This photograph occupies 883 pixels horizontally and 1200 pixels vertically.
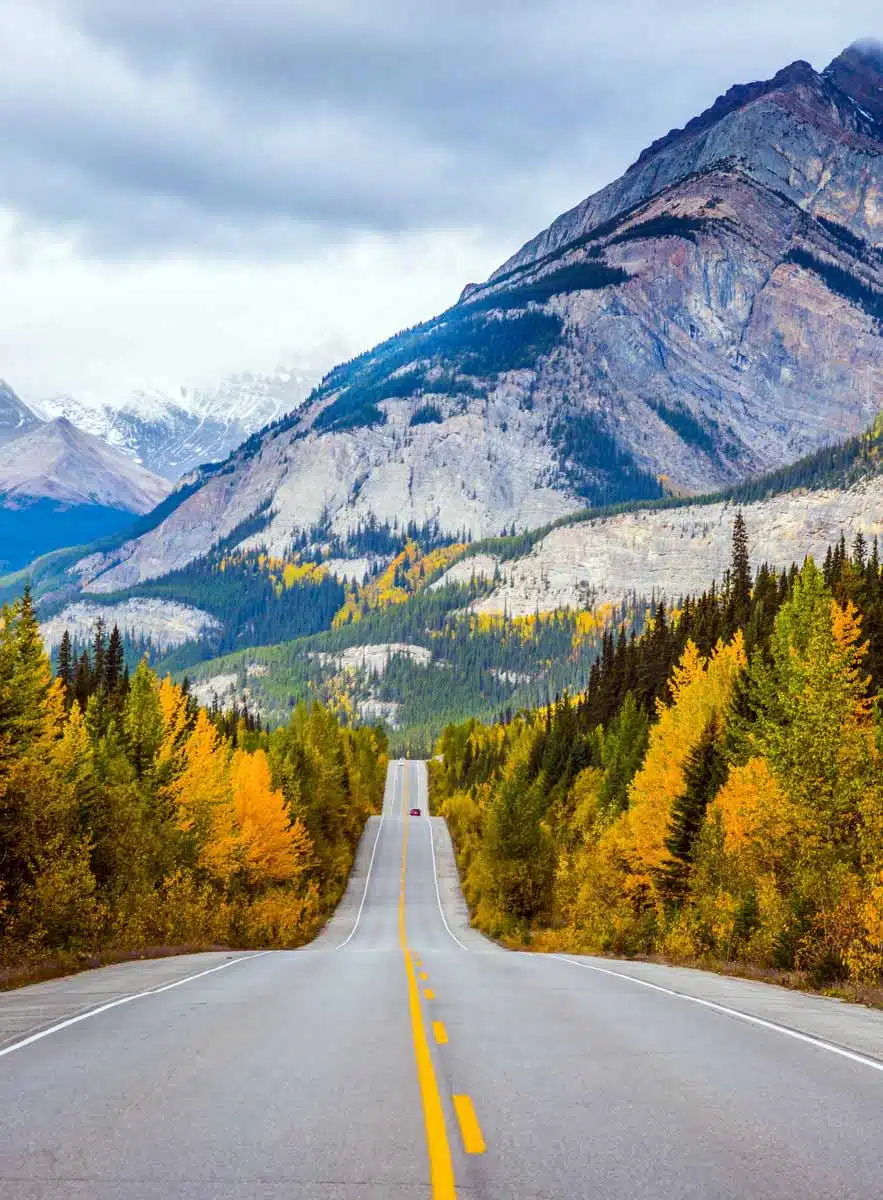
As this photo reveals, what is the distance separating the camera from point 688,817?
43969mm

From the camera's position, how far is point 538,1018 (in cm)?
1675

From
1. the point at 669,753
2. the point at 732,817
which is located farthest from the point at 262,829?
the point at 732,817

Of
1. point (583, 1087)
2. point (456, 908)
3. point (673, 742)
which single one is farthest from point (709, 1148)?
point (456, 908)

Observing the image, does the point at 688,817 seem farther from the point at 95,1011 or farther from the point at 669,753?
the point at 95,1011

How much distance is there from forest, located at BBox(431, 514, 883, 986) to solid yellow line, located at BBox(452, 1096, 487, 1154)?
15.5m

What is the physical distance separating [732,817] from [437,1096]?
3052 centimetres

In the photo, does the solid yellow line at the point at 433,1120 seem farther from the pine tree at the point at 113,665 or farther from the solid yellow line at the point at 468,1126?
the pine tree at the point at 113,665

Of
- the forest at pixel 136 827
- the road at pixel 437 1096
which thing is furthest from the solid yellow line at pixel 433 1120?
the forest at pixel 136 827

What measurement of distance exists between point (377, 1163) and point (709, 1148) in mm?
2643

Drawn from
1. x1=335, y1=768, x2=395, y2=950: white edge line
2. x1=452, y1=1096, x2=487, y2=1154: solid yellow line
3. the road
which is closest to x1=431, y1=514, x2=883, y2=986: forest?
the road

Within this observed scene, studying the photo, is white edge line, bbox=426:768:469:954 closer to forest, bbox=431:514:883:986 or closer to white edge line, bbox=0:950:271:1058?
forest, bbox=431:514:883:986

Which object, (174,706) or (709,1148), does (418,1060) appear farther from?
(174,706)

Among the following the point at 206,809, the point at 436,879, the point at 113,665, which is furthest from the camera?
the point at 436,879

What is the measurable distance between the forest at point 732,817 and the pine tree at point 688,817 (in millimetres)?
81
